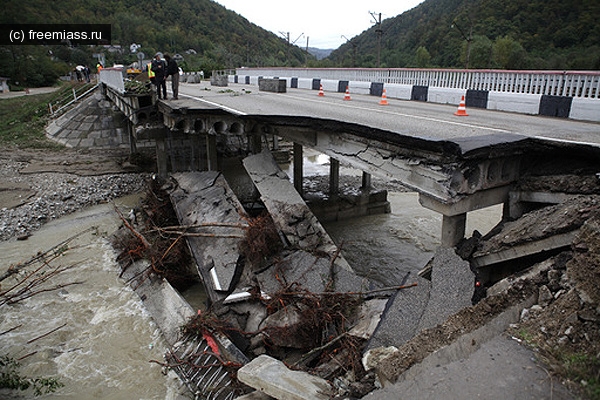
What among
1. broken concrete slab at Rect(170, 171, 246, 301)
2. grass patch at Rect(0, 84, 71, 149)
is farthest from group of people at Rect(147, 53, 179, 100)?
grass patch at Rect(0, 84, 71, 149)

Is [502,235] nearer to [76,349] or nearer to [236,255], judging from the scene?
[236,255]

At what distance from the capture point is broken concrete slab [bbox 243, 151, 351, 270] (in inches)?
318

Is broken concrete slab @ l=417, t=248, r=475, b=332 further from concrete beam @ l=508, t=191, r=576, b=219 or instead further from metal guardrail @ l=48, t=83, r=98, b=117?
metal guardrail @ l=48, t=83, r=98, b=117

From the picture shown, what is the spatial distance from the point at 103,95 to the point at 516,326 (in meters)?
25.6

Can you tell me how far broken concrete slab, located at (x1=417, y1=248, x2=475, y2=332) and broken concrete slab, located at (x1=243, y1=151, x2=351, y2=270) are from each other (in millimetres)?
2394

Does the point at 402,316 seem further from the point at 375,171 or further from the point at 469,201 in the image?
the point at 375,171

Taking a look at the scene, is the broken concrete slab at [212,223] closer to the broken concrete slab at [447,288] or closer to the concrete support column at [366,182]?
the broken concrete slab at [447,288]

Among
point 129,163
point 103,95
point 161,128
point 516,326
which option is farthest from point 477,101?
point 103,95

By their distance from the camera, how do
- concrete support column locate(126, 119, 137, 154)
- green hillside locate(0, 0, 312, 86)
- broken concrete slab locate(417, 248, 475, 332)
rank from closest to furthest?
broken concrete slab locate(417, 248, 475, 332) < concrete support column locate(126, 119, 137, 154) < green hillside locate(0, 0, 312, 86)

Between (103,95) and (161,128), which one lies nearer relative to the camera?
(161,128)

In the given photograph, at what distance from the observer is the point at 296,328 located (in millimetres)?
6246

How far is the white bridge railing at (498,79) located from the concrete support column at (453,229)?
19.9 ft

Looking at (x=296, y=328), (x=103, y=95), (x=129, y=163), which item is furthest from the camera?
(x=103, y=95)

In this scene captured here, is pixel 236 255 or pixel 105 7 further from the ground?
pixel 105 7
